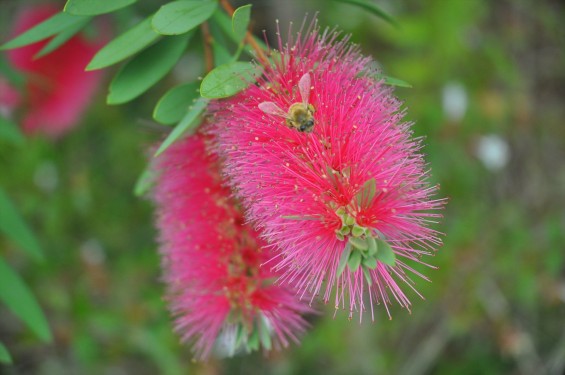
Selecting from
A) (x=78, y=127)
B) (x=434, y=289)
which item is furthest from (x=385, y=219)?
(x=78, y=127)

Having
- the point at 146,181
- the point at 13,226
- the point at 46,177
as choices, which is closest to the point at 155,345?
the point at 46,177

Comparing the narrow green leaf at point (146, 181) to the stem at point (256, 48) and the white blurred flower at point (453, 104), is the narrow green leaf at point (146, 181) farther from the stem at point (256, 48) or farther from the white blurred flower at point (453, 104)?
the white blurred flower at point (453, 104)

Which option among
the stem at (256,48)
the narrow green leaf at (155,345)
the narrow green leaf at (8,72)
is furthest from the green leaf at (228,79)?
the narrow green leaf at (155,345)

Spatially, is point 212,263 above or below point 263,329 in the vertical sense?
above

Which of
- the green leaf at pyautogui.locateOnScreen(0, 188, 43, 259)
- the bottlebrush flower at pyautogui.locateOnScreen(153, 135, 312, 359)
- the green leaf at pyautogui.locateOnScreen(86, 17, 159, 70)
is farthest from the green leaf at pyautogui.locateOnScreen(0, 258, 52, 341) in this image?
the green leaf at pyautogui.locateOnScreen(86, 17, 159, 70)

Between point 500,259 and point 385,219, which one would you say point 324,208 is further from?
point 500,259

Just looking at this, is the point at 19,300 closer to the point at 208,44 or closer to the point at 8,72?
the point at 8,72
